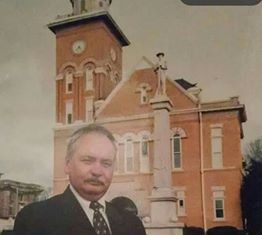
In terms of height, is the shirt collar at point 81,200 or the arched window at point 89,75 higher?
the arched window at point 89,75

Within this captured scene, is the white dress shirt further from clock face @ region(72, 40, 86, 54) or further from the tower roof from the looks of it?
the tower roof

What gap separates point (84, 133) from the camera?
2875mm

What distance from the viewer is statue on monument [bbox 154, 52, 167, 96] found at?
9.64 feet

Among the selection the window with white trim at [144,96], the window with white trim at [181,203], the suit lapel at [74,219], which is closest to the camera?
the suit lapel at [74,219]

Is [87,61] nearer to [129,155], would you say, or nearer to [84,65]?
[84,65]

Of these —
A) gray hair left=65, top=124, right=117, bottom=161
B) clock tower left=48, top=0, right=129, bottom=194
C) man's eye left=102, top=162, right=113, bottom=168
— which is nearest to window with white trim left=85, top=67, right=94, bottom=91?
clock tower left=48, top=0, right=129, bottom=194

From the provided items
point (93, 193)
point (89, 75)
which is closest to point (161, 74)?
point (89, 75)

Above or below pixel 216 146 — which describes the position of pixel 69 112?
above

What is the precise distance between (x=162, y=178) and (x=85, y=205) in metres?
0.42

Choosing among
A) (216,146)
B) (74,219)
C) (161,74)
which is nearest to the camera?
(74,219)

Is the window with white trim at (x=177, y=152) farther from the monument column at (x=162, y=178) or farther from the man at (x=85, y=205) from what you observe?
the man at (x=85, y=205)

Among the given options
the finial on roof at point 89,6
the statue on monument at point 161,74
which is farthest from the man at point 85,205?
the finial on roof at point 89,6

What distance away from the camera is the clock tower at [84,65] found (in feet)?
9.72

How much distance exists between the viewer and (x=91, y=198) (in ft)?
9.23
